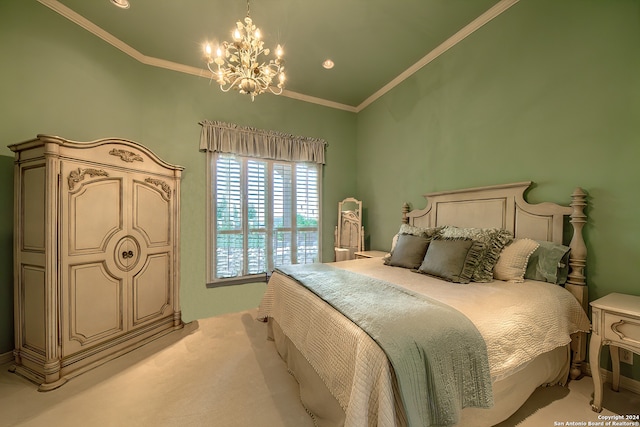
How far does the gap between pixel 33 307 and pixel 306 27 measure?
135 inches

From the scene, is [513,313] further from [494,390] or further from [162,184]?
[162,184]

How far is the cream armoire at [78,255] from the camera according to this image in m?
1.81

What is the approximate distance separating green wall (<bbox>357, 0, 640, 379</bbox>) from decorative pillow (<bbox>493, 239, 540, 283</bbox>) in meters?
0.40

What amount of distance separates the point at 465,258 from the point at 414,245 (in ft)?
1.70

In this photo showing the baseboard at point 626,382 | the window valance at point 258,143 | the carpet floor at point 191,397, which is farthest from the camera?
the window valance at point 258,143

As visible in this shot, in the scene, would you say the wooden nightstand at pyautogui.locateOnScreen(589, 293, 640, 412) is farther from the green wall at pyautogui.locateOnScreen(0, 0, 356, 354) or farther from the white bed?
the green wall at pyautogui.locateOnScreen(0, 0, 356, 354)

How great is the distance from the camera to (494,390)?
4.21 feet

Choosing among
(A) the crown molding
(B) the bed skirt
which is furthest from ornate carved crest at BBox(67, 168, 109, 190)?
(A) the crown molding

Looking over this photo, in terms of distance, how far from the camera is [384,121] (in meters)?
3.71

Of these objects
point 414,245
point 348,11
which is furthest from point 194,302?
point 348,11

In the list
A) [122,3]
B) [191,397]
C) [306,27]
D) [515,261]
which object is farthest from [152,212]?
[515,261]

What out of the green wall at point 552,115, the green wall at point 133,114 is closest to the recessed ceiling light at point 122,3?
the green wall at point 133,114

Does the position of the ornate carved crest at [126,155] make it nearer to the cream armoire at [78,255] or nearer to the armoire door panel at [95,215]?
the cream armoire at [78,255]

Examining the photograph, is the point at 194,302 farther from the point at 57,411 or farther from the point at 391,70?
the point at 391,70
